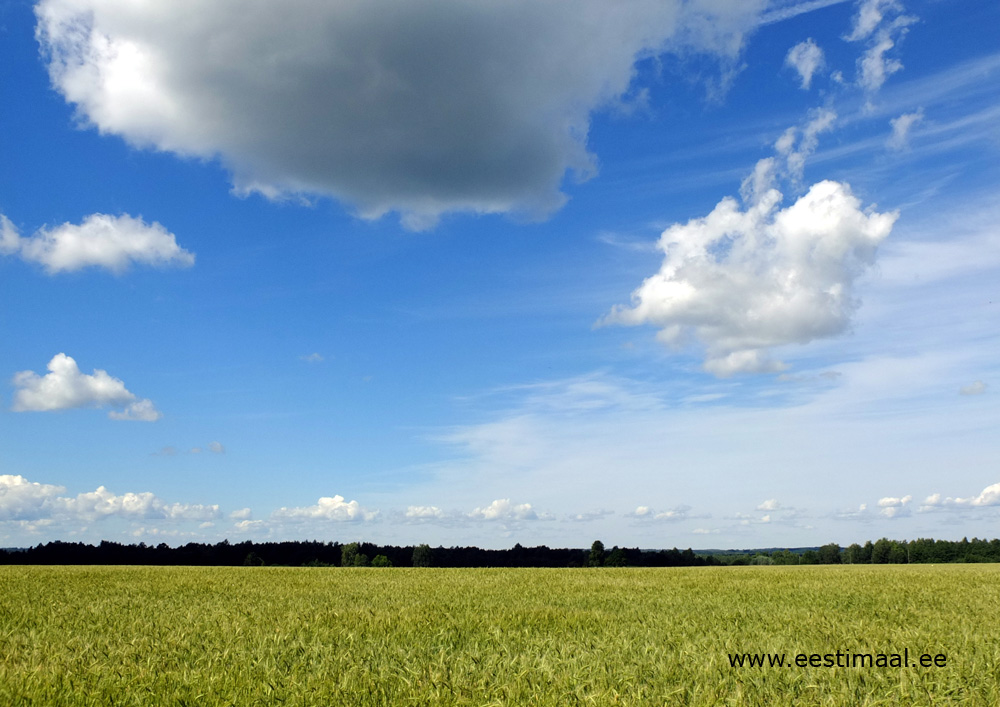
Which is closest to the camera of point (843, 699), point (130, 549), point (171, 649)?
point (843, 699)

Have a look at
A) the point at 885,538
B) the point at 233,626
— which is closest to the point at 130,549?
the point at 233,626

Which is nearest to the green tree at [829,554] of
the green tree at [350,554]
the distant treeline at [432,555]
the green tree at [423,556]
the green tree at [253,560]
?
the distant treeline at [432,555]

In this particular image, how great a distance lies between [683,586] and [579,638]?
9.74m

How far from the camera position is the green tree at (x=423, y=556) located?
76.6m

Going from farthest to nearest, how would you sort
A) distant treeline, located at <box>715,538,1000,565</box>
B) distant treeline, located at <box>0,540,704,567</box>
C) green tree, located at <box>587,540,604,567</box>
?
1. distant treeline, located at <box>715,538,1000,565</box>
2. green tree, located at <box>587,540,604,567</box>
3. distant treeline, located at <box>0,540,704,567</box>

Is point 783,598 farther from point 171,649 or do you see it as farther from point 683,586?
point 171,649

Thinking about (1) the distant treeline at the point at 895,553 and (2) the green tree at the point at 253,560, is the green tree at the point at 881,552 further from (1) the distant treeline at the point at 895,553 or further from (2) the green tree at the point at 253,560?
(2) the green tree at the point at 253,560

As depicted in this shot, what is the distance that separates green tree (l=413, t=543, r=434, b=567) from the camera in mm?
76625

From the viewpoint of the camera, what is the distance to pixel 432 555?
253 ft

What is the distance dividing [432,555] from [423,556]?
3.58 ft

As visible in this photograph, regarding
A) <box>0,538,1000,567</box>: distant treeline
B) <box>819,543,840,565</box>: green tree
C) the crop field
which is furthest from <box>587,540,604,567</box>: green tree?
the crop field

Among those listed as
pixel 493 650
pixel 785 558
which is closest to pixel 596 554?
pixel 785 558

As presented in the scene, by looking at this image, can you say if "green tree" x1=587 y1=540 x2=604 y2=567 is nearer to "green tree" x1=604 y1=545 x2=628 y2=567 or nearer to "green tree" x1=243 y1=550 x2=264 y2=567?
"green tree" x1=604 y1=545 x2=628 y2=567

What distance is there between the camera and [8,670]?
622 cm
